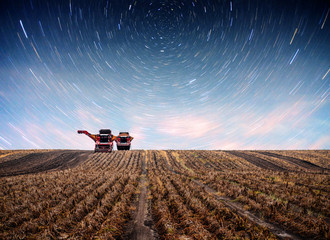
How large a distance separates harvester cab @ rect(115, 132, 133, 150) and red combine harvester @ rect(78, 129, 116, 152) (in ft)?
8.92

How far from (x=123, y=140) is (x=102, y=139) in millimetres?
4919

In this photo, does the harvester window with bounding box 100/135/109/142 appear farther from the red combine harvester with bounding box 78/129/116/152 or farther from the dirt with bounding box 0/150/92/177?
the dirt with bounding box 0/150/92/177

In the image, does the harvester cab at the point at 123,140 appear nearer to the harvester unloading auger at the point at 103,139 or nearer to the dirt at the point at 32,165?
the harvester unloading auger at the point at 103,139

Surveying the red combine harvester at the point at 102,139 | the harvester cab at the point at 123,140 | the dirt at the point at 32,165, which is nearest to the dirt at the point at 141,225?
the dirt at the point at 32,165

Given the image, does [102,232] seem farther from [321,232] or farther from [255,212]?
[321,232]

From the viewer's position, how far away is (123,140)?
3412 centimetres

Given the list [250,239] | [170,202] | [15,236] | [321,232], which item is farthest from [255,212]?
[15,236]

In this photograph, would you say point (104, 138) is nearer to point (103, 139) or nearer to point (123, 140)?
point (103, 139)

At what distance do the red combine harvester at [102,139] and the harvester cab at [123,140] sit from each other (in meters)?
2.72

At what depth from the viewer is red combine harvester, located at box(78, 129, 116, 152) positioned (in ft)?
98.9

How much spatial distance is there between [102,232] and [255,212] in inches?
261

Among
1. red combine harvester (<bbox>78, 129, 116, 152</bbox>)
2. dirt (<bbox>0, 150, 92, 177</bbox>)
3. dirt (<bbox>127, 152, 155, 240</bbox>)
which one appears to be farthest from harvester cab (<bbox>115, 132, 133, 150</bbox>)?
dirt (<bbox>127, 152, 155, 240</bbox>)

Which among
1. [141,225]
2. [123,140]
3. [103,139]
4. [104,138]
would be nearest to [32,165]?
[103,139]

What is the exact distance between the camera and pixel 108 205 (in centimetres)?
704
